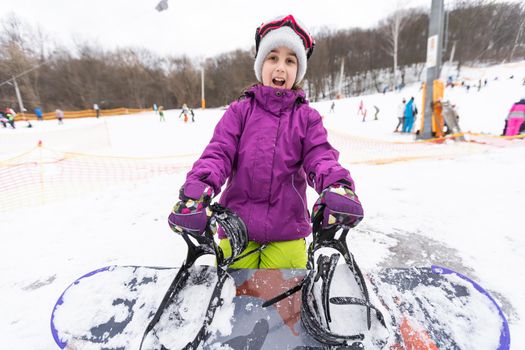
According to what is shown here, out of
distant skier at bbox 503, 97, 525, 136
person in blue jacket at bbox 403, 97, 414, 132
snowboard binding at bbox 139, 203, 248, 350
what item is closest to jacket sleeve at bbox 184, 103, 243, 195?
snowboard binding at bbox 139, 203, 248, 350

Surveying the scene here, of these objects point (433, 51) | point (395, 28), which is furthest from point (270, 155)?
point (395, 28)

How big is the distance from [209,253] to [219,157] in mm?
494

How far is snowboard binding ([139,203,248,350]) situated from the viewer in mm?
1079

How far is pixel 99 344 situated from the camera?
3.46 feet

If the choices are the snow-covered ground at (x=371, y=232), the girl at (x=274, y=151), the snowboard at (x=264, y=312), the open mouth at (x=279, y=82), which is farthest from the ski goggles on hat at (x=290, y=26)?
the snow-covered ground at (x=371, y=232)

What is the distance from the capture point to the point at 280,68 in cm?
148

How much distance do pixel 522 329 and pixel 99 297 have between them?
220 cm

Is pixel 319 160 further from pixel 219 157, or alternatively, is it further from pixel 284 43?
pixel 284 43

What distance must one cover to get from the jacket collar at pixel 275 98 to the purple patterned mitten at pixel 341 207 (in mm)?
642

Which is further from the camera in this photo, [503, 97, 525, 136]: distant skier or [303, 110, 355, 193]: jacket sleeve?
[503, 97, 525, 136]: distant skier

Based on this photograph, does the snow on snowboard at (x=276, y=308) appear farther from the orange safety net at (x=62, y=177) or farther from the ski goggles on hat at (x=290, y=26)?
the orange safety net at (x=62, y=177)

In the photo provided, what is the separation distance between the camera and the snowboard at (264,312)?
104 cm

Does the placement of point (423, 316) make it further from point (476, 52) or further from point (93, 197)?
point (476, 52)

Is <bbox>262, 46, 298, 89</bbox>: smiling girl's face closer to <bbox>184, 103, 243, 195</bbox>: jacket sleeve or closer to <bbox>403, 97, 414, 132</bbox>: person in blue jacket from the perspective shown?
<bbox>184, 103, 243, 195</bbox>: jacket sleeve
